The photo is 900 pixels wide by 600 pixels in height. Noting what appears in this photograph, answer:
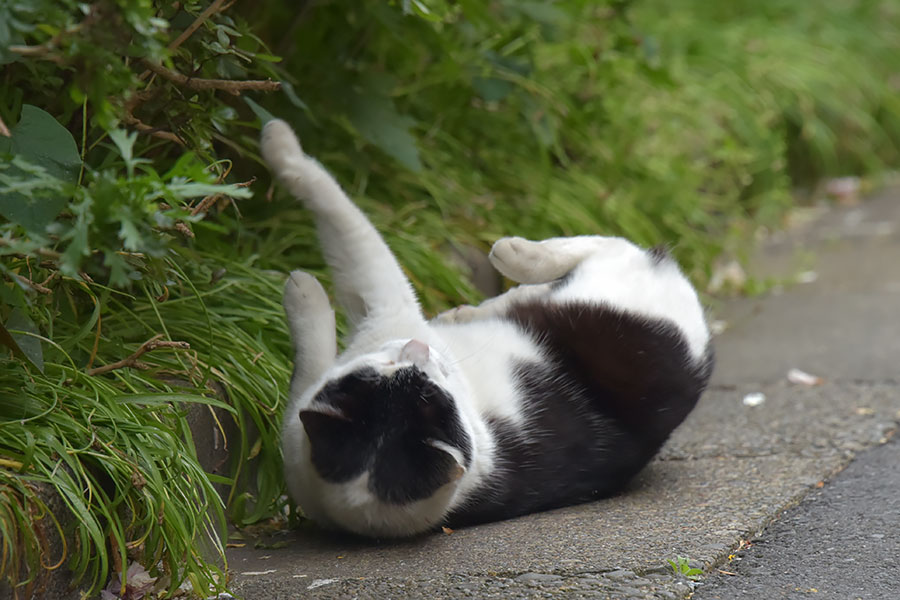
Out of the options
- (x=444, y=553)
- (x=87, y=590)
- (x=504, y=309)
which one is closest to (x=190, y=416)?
(x=87, y=590)

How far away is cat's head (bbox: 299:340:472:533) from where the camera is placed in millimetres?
1848

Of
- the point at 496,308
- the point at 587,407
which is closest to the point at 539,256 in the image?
the point at 496,308

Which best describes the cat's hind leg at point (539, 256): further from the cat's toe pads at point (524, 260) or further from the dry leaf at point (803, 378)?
the dry leaf at point (803, 378)

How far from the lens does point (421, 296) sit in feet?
9.39

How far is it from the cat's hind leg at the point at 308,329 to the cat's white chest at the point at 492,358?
269mm

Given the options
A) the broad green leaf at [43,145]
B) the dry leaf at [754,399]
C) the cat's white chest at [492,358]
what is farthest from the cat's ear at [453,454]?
the dry leaf at [754,399]

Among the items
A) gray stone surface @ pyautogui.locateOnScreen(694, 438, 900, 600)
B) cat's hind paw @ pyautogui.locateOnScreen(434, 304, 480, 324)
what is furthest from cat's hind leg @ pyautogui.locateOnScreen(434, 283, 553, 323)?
gray stone surface @ pyautogui.locateOnScreen(694, 438, 900, 600)

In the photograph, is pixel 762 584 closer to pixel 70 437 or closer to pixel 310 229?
pixel 70 437

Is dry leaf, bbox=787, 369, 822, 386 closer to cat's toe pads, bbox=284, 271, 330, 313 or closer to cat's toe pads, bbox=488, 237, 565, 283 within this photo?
cat's toe pads, bbox=488, 237, 565, 283

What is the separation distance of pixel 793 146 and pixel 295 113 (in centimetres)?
414

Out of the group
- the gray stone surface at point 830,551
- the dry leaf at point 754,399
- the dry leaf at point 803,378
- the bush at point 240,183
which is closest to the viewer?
the bush at point 240,183

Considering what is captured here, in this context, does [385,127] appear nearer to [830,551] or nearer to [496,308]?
[496,308]

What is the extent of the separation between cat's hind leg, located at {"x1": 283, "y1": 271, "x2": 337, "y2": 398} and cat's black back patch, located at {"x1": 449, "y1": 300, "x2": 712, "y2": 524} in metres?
0.37

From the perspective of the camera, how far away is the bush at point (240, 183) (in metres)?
1.49
